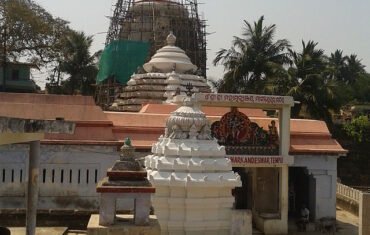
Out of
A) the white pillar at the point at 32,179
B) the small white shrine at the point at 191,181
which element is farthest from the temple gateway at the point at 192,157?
the white pillar at the point at 32,179

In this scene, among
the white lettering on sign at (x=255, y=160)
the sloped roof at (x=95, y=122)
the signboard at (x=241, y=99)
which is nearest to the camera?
the sloped roof at (x=95, y=122)

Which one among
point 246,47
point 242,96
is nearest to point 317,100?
point 246,47

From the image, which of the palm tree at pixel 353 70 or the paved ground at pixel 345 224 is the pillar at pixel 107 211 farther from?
the palm tree at pixel 353 70

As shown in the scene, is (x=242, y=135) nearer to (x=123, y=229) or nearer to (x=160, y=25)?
(x=123, y=229)

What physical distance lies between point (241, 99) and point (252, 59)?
14528mm

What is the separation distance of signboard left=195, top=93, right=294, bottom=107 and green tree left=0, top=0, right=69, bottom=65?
14631 millimetres

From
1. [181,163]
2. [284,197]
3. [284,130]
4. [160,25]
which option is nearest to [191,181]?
[181,163]

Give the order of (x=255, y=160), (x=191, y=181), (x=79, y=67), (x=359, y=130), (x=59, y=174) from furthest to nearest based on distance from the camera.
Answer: (x=79, y=67)
(x=359, y=130)
(x=255, y=160)
(x=59, y=174)
(x=191, y=181)

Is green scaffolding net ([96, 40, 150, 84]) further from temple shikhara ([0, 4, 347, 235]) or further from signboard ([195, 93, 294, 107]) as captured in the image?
signboard ([195, 93, 294, 107])

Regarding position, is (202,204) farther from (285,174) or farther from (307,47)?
(307,47)

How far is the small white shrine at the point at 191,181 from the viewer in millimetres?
11844

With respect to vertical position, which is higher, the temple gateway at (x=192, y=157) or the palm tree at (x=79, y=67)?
the palm tree at (x=79, y=67)

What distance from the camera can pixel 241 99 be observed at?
51.0 feet

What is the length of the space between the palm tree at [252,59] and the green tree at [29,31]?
9.47 m
